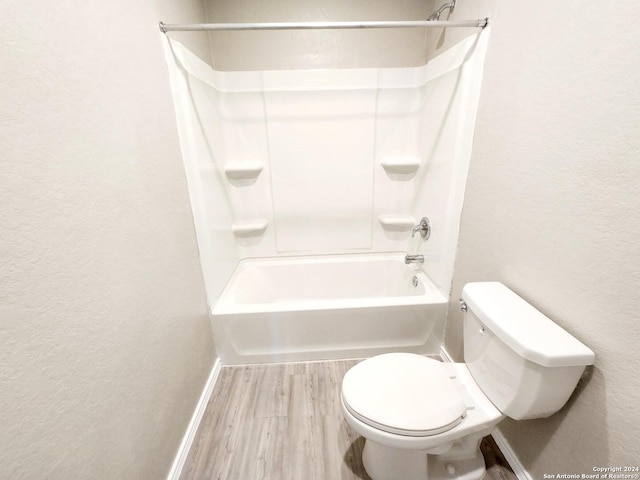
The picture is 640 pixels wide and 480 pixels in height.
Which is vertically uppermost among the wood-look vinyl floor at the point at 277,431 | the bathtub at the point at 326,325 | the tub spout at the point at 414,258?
the tub spout at the point at 414,258

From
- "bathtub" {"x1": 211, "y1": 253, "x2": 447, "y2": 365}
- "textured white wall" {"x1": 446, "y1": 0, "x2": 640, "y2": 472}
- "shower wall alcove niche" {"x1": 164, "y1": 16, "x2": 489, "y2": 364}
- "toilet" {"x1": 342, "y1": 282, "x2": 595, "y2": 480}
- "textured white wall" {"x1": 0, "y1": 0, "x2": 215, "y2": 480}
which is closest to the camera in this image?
"textured white wall" {"x1": 0, "y1": 0, "x2": 215, "y2": 480}

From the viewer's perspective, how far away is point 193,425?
131cm

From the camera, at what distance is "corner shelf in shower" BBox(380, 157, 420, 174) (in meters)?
1.98

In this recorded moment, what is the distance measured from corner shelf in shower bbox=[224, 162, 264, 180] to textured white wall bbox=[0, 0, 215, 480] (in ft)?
2.41

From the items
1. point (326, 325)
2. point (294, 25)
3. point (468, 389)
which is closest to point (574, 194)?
point (468, 389)

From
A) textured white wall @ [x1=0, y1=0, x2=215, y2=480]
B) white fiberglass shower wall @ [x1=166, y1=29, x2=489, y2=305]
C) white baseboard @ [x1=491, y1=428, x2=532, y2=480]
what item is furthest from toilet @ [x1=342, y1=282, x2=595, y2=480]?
textured white wall @ [x1=0, y1=0, x2=215, y2=480]

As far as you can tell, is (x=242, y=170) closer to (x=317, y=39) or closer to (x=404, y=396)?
(x=317, y=39)

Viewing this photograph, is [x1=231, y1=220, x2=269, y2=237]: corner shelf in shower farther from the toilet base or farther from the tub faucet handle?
the toilet base

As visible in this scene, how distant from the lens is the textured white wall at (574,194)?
0.69m

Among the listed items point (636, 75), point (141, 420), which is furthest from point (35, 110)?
point (636, 75)

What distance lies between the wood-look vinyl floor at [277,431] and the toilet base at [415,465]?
0.24 ft

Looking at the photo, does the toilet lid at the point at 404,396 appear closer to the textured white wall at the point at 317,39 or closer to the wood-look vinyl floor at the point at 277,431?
the wood-look vinyl floor at the point at 277,431

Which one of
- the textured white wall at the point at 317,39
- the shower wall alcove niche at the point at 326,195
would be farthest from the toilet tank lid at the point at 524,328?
the textured white wall at the point at 317,39

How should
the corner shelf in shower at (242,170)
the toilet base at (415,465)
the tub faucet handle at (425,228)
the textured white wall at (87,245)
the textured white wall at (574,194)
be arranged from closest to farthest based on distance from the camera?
the textured white wall at (87,245), the textured white wall at (574,194), the toilet base at (415,465), the tub faucet handle at (425,228), the corner shelf in shower at (242,170)
